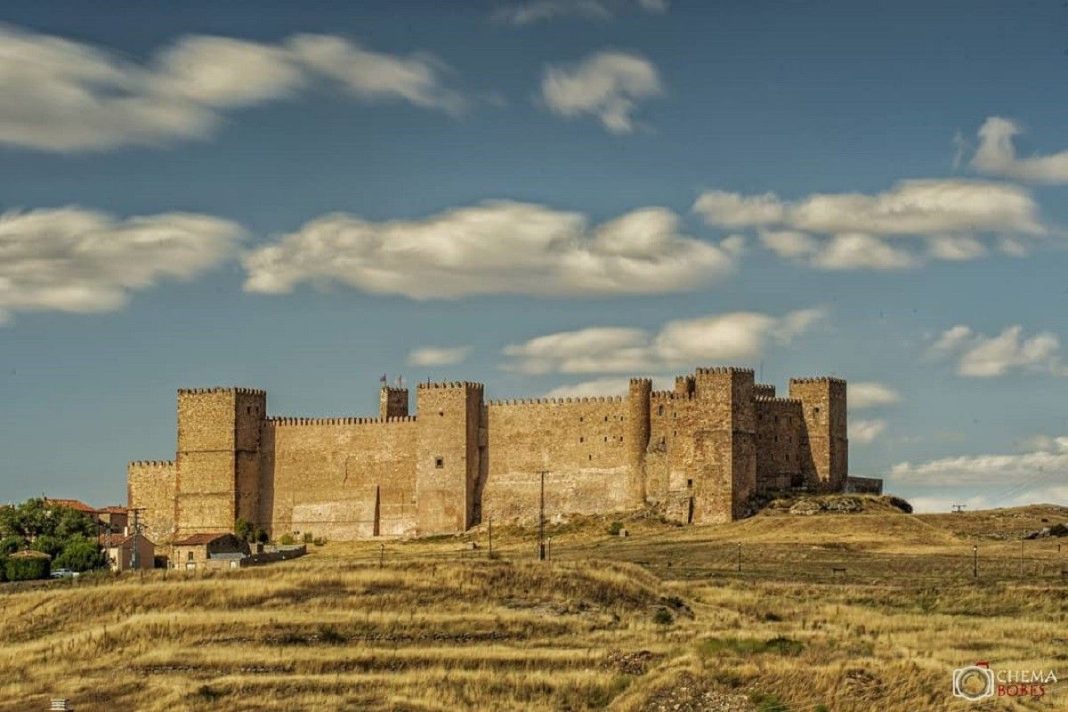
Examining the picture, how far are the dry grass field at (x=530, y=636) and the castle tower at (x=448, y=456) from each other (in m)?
19.1

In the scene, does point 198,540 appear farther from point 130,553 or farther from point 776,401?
point 776,401

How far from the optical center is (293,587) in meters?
40.9

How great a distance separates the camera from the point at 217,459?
76.1 meters

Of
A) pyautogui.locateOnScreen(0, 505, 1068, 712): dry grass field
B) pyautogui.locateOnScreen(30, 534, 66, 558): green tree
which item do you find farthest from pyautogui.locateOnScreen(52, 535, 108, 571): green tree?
pyautogui.locateOnScreen(0, 505, 1068, 712): dry grass field

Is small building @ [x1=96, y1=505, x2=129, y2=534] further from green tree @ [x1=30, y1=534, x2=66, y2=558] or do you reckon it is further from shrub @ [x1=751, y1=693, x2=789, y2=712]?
shrub @ [x1=751, y1=693, x2=789, y2=712]

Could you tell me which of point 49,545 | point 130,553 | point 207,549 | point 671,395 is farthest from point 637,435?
point 49,545

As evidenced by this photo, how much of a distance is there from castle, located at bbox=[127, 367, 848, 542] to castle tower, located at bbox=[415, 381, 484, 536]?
2.3 inches

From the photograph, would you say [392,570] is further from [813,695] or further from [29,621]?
[813,695]

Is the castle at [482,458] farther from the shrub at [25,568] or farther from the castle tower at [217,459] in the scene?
the shrub at [25,568]

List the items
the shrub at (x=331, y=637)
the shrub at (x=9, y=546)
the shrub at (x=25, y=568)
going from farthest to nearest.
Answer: the shrub at (x=9, y=546), the shrub at (x=25, y=568), the shrub at (x=331, y=637)

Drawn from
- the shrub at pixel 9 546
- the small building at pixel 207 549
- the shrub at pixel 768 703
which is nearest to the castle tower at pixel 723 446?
the small building at pixel 207 549

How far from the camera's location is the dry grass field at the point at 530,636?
30172 mm

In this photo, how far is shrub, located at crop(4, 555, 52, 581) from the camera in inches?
2302

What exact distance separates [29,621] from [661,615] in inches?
585
